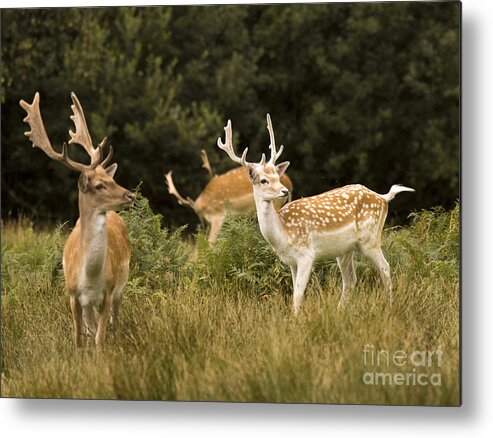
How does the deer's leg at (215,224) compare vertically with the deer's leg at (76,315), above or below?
above

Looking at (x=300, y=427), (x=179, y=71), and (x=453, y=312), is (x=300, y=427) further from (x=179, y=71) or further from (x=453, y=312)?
(x=179, y=71)

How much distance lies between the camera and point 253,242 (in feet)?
22.2

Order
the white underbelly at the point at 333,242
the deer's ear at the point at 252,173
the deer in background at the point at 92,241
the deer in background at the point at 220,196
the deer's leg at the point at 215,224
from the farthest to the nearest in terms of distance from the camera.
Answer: the deer in background at the point at 220,196 < the deer's leg at the point at 215,224 < the white underbelly at the point at 333,242 < the deer's ear at the point at 252,173 < the deer in background at the point at 92,241

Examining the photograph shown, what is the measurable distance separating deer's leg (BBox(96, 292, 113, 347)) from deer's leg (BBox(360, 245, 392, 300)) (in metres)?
1.46

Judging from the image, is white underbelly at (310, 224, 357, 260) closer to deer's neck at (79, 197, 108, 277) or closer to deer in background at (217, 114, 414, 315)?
deer in background at (217, 114, 414, 315)

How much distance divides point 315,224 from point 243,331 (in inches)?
30.7

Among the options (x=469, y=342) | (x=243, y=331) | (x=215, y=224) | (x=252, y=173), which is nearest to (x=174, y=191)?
(x=215, y=224)

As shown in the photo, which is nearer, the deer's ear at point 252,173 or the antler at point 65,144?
the antler at point 65,144

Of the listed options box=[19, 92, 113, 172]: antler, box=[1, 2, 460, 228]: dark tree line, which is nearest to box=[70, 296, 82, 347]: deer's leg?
box=[19, 92, 113, 172]: antler

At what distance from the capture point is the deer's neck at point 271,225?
6148 mm

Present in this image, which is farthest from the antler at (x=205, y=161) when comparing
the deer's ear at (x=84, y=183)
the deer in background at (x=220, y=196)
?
the deer's ear at (x=84, y=183)

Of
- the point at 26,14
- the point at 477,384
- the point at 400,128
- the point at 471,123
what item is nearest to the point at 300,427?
A: the point at 477,384

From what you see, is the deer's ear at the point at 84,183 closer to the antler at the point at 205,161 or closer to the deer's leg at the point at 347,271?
the deer's leg at the point at 347,271

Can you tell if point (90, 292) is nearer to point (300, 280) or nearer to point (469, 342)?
point (300, 280)
